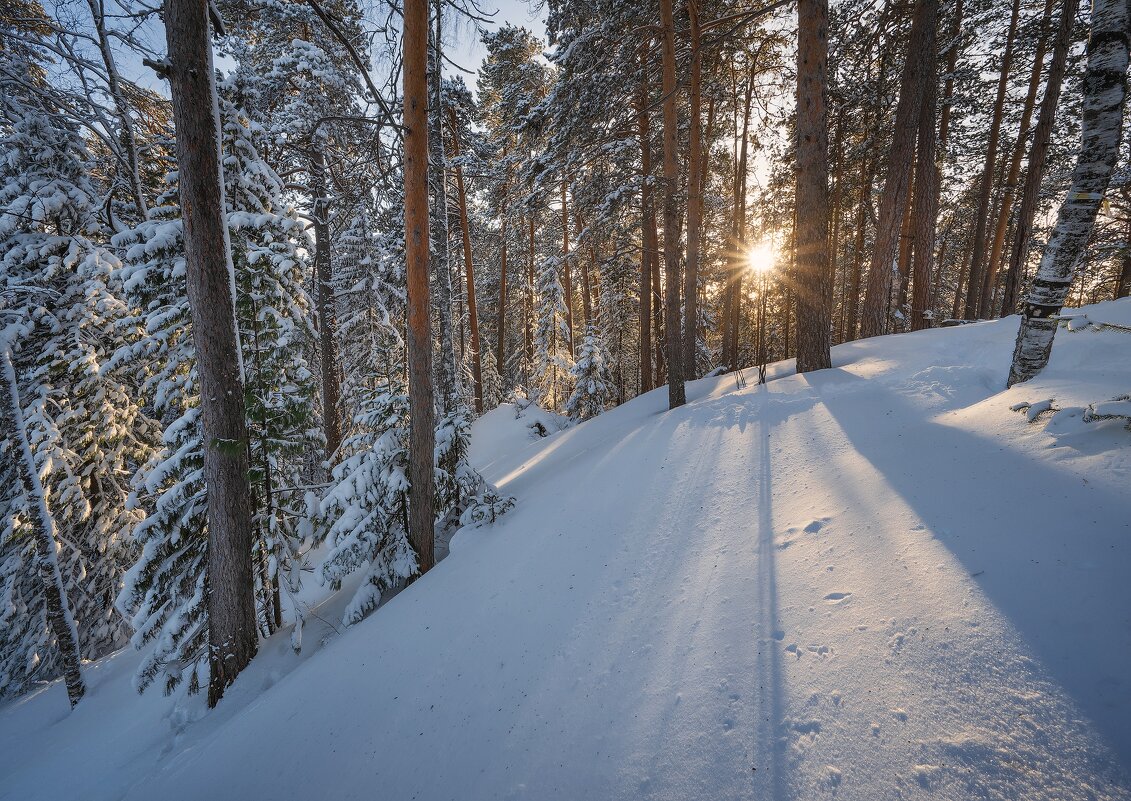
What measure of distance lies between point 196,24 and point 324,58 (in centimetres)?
732

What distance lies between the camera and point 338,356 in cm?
1578

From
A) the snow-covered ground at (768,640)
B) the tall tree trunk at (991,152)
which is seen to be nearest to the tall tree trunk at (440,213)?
the snow-covered ground at (768,640)

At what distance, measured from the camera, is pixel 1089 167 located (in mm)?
3301

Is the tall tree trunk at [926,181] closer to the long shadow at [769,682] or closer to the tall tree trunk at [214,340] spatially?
the long shadow at [769,682]

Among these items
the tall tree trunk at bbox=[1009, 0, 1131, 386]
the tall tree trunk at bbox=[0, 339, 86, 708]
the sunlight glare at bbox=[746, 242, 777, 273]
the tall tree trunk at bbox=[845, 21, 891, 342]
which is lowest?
the tall tree trunk at bbox=[0, 339, 86, 708]

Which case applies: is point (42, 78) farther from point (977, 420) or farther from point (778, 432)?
point (977, 420)

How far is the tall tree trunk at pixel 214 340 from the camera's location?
382 cm

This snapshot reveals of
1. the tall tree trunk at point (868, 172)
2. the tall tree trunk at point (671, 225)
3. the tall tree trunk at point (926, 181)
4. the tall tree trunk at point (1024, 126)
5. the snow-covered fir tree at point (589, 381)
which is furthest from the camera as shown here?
the snow-covered fir tree at point (589, 381)

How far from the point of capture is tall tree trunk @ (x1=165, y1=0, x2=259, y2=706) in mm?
3822

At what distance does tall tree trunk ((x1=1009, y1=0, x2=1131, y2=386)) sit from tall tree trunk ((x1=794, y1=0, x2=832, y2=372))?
2.78 metres

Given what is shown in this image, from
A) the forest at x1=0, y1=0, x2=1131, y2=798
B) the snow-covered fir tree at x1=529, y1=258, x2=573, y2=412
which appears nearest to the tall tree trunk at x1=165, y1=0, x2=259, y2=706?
the forest at x1=0, y1=0, x2=1131, y2=798

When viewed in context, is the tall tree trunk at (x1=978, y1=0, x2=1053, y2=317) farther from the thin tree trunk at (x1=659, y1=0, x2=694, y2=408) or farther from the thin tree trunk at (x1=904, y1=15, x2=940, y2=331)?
the thin tree trunk at (x1=659, y1=0, x2=694, y2=408)

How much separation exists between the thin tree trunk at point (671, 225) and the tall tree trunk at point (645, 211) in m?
0.47

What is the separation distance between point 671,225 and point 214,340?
7657 millimetres
